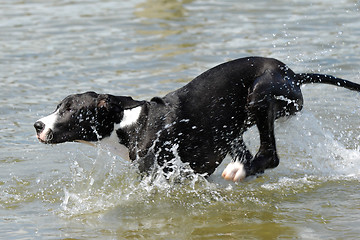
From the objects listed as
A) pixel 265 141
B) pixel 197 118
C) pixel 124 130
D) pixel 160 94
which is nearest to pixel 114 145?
pixel 124 130

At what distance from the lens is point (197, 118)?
19.7ft

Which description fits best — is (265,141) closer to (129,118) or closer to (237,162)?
(237,162)

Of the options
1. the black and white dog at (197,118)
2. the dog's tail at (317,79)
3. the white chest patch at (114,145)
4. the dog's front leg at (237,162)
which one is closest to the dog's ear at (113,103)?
the black and white dog at (197,118)

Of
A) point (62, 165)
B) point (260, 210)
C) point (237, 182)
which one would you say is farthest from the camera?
point (62, 165)

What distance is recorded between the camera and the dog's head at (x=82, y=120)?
5.78m

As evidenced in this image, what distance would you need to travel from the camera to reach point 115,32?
12.8 m

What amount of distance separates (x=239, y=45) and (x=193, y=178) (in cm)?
564

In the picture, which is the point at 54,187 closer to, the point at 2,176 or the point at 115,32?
the point at 2,176

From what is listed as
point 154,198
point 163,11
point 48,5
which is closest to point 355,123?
point 154,198

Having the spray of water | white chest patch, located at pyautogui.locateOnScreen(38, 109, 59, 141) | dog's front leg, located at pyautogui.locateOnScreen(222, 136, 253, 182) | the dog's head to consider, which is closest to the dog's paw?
dog's front leg, located at pyautogui.locateOnScreen(222, 136, 253, 182)

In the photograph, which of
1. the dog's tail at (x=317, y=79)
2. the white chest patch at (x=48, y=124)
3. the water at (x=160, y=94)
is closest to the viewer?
the water at (x=160, y=94)

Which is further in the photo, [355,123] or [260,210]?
[355,123]

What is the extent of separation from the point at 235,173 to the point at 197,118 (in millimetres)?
558

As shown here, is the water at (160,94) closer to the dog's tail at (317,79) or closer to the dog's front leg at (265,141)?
the dog's front leg at (265,141)
